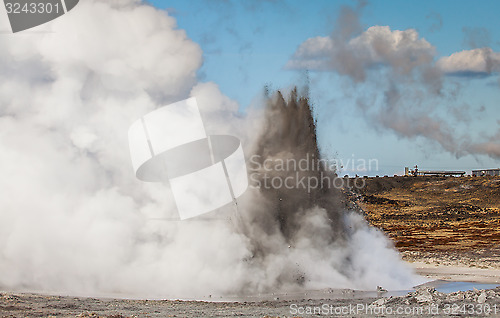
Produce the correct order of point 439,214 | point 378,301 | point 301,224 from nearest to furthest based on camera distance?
1. point 378,301
2. point 301,224
3. point 439,214

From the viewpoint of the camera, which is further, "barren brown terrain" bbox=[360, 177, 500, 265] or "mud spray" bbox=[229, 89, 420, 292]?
"barren brown terrain" bbox=[360, 177, 500, 265]

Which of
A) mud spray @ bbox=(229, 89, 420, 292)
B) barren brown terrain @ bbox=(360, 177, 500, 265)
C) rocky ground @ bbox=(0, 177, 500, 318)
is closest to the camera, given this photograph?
rocky ground @ bbox=(0, 177, 500, 318)

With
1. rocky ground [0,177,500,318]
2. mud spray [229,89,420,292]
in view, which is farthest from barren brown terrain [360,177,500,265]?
mud spray [229,89,420,292]

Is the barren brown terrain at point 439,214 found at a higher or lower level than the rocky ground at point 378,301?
A: higher

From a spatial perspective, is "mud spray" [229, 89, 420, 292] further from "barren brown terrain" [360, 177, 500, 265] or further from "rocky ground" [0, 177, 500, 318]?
"barren brown terrain" [360, 177, 500, 265]

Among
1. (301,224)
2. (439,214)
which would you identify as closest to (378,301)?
(301,224)

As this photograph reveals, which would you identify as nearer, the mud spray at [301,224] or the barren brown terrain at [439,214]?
the mud spray at [301,224]

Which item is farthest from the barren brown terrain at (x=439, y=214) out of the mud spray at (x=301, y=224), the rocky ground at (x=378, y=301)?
the mud spray at (x=301, y=224)

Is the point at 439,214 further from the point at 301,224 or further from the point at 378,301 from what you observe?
the point at 378,301

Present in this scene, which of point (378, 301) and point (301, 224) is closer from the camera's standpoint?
point (378, 301)

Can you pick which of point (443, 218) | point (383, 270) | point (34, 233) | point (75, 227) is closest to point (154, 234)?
point (75, 227)

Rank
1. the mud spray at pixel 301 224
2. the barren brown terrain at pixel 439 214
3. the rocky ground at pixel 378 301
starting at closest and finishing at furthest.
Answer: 1. the rocky ground at pixel 378 301
2. the mud spray at pixel 301 224
3. the barren brown terrain at pixel 439 214

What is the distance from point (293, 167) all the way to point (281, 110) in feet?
10.5

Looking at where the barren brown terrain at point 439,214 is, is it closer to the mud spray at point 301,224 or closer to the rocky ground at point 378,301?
the rocky ground at point 378,301
